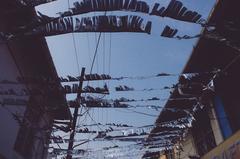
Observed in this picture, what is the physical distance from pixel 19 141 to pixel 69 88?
12.3 ft

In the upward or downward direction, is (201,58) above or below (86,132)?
above

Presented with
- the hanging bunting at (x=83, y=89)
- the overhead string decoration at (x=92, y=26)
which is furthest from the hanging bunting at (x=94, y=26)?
the hanging bunting at (x=83, y=89)

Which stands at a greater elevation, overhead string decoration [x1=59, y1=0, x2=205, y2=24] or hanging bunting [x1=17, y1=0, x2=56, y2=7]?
hanging bunting [x1=17, y1=0, x2=56, y2=7]

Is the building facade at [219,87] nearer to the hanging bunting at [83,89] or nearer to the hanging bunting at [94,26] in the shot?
the hanging bunting at [83,89]

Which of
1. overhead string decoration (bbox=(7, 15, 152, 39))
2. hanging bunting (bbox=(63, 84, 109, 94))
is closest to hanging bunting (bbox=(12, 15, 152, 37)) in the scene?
overhead string decoration (bbox=(7, 15, 152, 39))

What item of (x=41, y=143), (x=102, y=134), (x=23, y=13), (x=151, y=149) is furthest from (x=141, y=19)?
(x=41, y=143)

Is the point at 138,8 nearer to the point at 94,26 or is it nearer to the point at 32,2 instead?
the point at 94,26

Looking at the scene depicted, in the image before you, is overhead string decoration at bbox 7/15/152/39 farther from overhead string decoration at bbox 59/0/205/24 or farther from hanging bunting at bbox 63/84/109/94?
hanging bunting at bbox 63/84/109/94

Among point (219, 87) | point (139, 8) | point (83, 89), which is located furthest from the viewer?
point (219, 87)

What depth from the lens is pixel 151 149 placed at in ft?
38.6

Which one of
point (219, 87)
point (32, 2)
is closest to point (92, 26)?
point (32, 2)

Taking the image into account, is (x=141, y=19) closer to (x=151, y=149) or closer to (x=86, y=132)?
(x=86, y=132)

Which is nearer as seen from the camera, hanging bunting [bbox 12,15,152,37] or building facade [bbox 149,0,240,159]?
hanging bunting [bbox 12,15,152,37]

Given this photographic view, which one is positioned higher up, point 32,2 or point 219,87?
point 219,87
